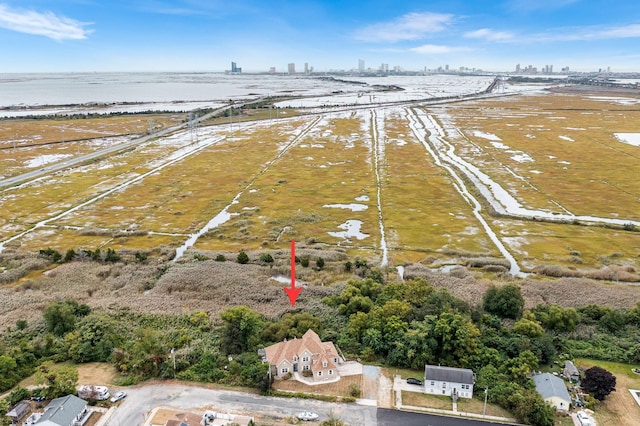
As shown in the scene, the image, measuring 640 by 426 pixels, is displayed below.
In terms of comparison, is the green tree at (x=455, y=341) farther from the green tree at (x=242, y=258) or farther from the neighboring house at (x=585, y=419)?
the green tree at (x=242, y=258)

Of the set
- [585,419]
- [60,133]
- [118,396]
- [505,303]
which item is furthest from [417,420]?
[60,133]

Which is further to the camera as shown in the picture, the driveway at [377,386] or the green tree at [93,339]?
the green tree at [93,339]

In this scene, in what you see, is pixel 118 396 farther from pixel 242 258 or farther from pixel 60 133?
pixel 60 133

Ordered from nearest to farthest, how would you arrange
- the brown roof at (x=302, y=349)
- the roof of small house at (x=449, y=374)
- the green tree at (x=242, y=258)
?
the roof of small house at (x=449, y=374), the brown roof at (x=302, y=349), the green tree at (x=242, y=258)

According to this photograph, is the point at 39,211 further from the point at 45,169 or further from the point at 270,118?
the point at 270,118

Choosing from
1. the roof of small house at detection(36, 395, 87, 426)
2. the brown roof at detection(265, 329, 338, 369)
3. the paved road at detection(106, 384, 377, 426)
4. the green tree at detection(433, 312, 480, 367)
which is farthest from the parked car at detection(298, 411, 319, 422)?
the roof of small house at detection(36, 395, 87, 426)

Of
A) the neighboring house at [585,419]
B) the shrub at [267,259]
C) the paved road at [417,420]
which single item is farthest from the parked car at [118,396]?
the neighboring house at [585,419]
